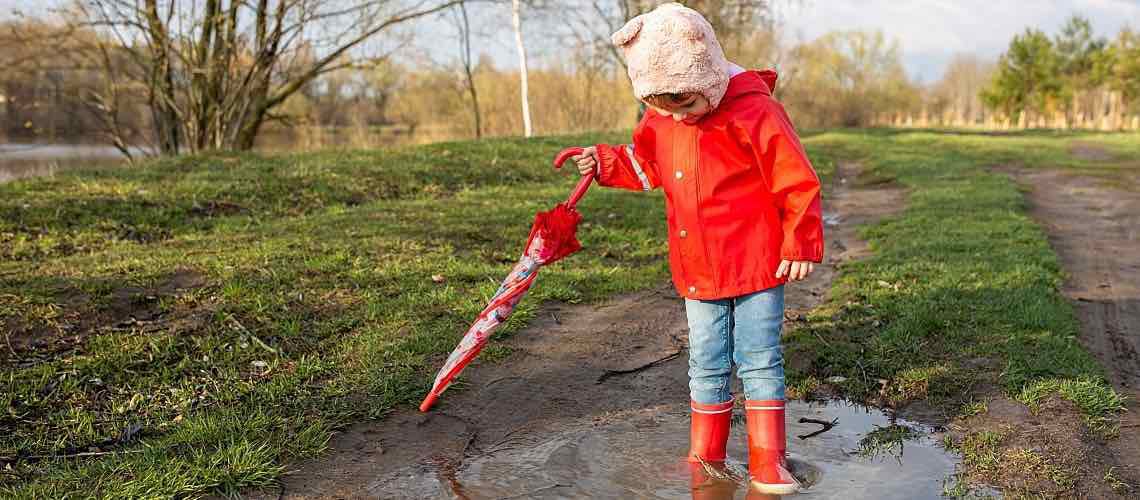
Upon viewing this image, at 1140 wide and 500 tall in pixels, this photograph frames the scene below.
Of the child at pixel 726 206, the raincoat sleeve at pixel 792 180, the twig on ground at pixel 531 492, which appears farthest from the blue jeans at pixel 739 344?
the twig on ground at pixel 531 492

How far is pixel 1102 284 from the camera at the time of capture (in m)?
6.13

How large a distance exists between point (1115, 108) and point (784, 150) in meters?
45.9

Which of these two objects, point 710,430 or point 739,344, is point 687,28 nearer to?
point 739,344

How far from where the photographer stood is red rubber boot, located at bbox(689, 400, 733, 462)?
3.28 metres

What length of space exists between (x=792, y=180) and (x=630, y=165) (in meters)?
Answer: 0.68

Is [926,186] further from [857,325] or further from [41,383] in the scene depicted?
[41,383]

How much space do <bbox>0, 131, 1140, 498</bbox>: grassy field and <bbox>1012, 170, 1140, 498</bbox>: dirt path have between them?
184 mm

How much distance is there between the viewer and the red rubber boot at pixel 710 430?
3283mm

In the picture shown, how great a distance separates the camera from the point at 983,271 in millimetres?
6180

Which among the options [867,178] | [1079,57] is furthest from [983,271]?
[1079,57]

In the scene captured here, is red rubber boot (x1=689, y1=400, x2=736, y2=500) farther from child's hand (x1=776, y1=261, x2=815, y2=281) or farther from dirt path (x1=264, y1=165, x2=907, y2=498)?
child's hand (x1=776, y1=261, x2=815, y2=281)

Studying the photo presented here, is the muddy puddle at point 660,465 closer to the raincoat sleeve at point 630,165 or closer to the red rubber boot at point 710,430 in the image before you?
the red rubber boot at point 710,430

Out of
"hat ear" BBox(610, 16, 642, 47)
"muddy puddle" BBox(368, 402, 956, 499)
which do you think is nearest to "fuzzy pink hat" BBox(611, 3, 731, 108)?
"hat ear" BBox(610, 16, 642, 47)

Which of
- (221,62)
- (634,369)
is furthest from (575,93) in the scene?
(634,369)
